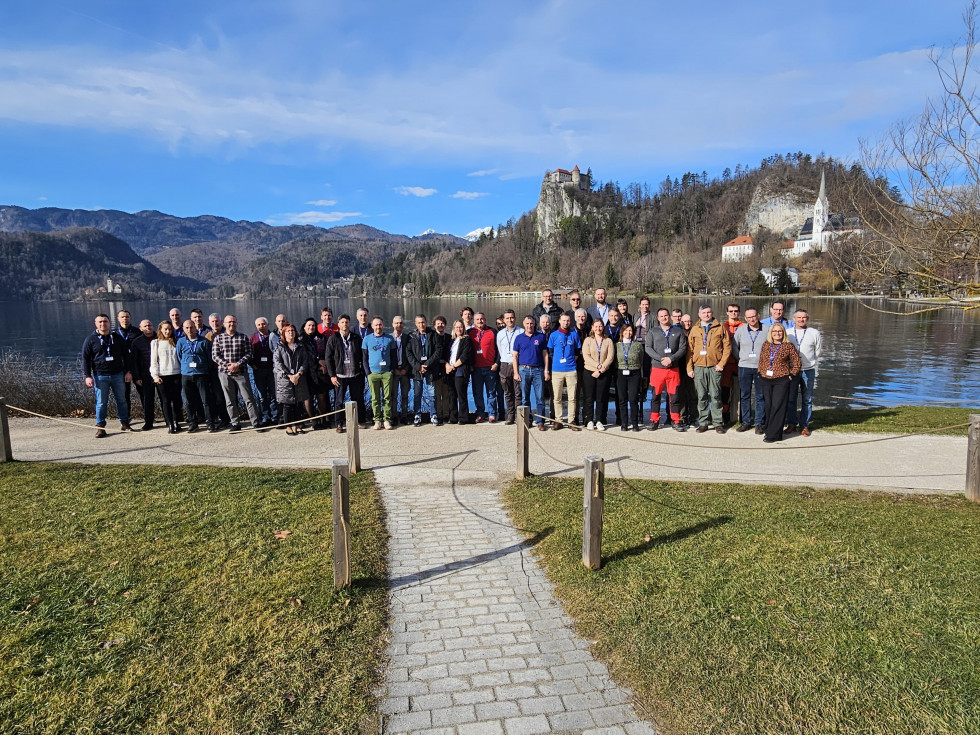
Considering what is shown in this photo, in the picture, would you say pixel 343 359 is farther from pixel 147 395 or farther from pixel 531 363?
pixel 147 395

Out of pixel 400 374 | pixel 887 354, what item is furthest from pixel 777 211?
pixel 400 374

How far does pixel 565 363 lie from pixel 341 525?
630cm

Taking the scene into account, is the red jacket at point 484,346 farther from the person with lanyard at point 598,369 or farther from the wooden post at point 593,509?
the wooden post at point 593,509

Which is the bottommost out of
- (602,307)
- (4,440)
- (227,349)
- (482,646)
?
(482,646)

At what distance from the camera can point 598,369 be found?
32.9 feet

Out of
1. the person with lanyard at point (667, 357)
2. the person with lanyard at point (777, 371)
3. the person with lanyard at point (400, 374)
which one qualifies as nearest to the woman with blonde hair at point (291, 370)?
the person with lanyard at point (400, 374)

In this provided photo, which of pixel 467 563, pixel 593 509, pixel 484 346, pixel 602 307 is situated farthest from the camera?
pixel 602 307

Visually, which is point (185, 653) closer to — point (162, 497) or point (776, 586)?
point (162, 497)

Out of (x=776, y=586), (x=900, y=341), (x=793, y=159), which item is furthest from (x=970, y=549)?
(x=793, y=159)

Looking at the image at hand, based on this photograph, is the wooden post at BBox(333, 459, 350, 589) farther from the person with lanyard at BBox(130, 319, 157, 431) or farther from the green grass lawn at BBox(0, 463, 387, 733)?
the person with lanyard at BBox(130, 319, 157, 431)

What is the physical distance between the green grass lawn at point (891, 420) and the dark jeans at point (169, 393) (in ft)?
40.3

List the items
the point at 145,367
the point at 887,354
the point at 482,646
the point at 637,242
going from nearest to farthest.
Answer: the point at 482,646 < the point at 145,367 < the point at 887,354 < the point at 637,242

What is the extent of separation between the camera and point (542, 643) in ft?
13.7

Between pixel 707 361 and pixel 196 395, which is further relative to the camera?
pixel 196 395
